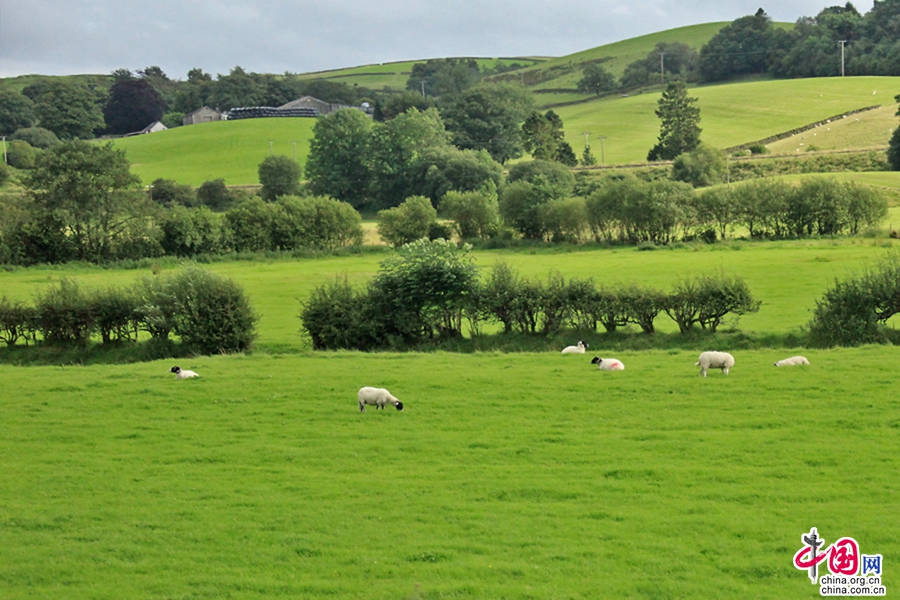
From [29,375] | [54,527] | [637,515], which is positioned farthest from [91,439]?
[637,515]

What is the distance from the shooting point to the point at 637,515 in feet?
43.7

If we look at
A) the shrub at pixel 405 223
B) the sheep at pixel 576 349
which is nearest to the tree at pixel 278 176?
the shrub at pixel 405 223

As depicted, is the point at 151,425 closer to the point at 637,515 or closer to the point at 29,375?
the point at 29,375

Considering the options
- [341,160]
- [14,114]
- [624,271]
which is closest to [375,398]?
[624,271]

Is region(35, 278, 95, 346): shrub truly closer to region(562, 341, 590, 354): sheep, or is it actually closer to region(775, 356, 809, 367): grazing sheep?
region(562, 341, 590, 354): sheep

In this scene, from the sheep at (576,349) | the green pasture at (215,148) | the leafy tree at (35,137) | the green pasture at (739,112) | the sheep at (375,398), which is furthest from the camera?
the leafy tree at (35,137)

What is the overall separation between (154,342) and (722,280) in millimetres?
20967

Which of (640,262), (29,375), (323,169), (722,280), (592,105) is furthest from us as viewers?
(592,105)

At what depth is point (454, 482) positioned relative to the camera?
15.1 metres

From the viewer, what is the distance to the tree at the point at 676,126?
13600cm

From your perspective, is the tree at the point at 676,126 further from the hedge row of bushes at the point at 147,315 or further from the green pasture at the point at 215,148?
the hedge row of bushes at the point at 147,315

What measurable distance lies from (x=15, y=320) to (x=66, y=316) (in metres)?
2.15

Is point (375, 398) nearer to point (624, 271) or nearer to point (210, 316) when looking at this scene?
point (210, 316)

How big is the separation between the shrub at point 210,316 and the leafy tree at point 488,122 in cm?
11272
